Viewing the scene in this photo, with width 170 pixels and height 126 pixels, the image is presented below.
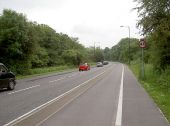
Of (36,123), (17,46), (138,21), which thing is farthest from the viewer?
(17,46)

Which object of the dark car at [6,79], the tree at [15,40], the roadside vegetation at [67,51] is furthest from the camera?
the tree at [15,40]

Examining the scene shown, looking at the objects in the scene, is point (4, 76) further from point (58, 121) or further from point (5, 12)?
point (5, 12)

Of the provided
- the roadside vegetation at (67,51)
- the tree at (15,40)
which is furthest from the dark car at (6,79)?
the tree at (15,40)

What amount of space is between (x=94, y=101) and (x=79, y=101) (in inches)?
Result: 25.2

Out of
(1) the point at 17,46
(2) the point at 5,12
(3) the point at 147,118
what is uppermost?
(2) the point at 5,12

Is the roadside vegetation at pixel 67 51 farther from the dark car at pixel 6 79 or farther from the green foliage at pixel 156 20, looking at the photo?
the dark car at pixel 6 79

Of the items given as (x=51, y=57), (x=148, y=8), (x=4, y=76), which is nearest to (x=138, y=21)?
(x=148, y=8)

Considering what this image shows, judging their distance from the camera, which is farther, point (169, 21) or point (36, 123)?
point (169, 21)

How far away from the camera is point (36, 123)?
11.1 meters

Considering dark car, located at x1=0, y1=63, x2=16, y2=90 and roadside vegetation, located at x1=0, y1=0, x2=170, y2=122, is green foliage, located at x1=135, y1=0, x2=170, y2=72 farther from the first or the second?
dark car, located at x1=0, y1=63, x2=16, y2=90

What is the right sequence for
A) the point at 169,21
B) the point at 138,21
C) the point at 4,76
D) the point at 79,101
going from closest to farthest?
the point at 79,101, the point at 4,76, the point at 169,21, the point at 138,21

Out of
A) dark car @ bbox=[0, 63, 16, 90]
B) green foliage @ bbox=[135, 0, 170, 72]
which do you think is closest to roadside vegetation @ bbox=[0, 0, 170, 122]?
green foliage @ bbox=[135, 0, 170, 72]

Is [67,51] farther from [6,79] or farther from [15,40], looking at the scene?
[6,79]

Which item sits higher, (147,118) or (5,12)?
(5,12)
